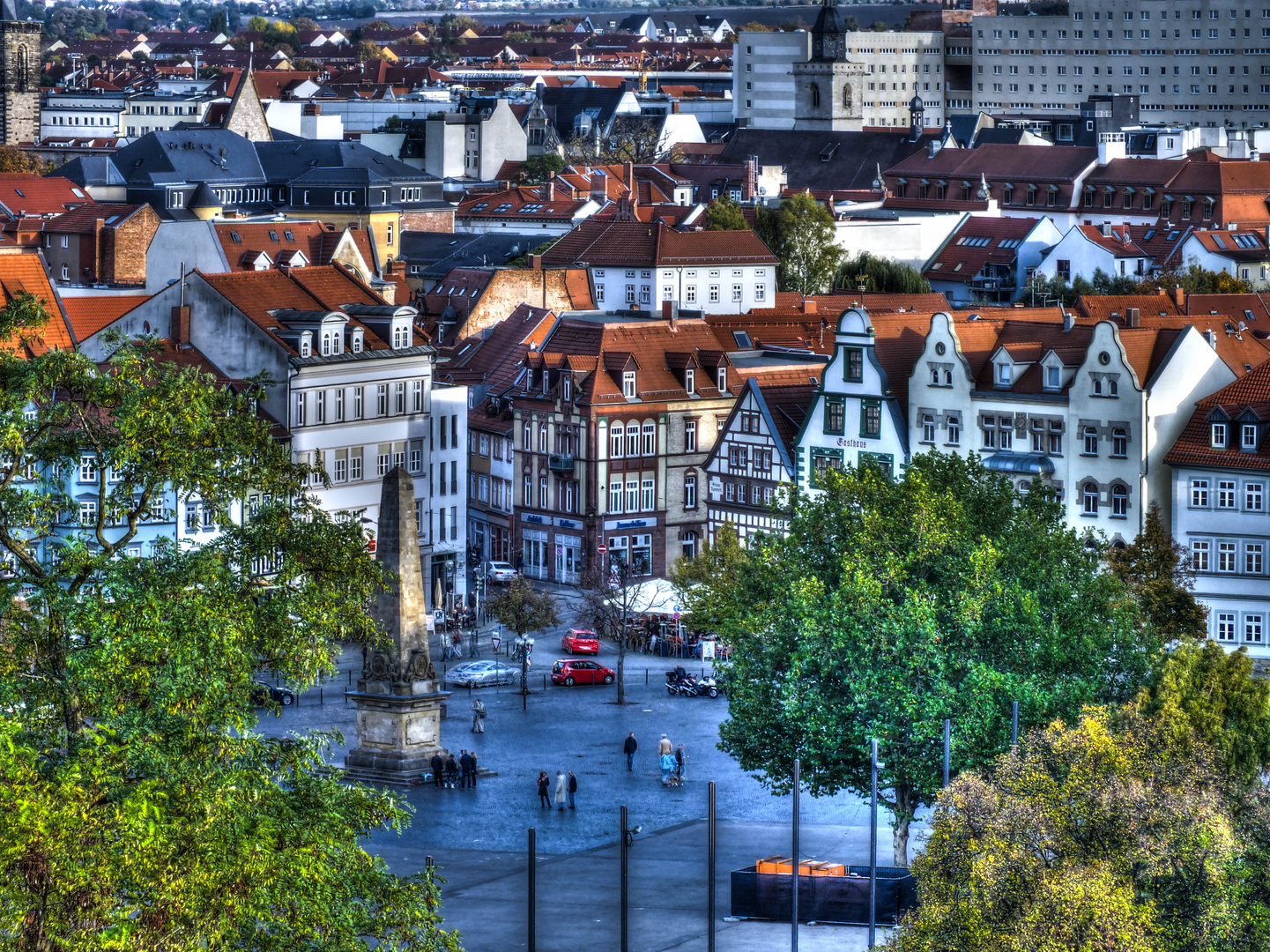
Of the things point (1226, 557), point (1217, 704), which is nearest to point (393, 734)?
point (1217, 704)

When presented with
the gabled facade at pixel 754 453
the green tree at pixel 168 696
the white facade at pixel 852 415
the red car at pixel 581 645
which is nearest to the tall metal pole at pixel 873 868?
the green tree at pixel 168 696

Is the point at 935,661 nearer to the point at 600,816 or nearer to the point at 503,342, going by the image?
the point at 600,816

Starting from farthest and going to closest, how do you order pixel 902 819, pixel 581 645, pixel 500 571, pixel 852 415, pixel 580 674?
pixel 500 571, pixel 852 415, pixel 581 645, pixel 580 674, pixel 902 819

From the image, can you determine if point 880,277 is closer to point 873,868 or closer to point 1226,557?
point 1226,557

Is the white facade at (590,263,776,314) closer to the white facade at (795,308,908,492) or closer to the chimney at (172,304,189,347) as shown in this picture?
the white facade at (795,308,908,492)

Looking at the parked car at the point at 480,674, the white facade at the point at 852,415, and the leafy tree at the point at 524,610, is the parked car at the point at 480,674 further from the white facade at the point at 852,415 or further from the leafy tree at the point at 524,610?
the white facade at the point at 852,415

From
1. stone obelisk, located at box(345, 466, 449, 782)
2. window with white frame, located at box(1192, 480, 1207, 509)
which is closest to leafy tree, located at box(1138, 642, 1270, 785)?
stone obelisk, located at box(345, 466, 449, 782)

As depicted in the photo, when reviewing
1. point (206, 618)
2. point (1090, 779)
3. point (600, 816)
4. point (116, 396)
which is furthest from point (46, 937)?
point (600, 816)
